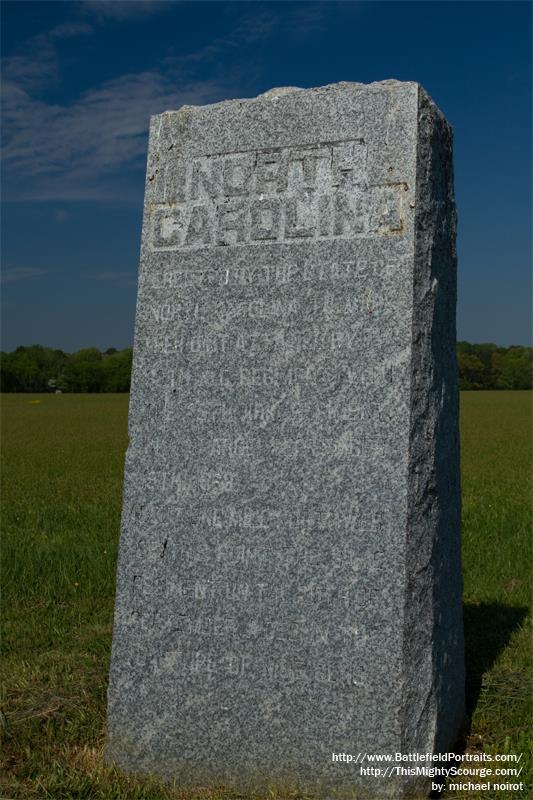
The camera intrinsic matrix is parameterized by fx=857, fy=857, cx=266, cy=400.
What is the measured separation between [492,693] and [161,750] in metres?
1.74

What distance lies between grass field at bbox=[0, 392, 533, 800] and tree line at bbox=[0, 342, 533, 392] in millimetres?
66167

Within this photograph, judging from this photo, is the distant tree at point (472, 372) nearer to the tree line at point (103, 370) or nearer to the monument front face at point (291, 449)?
the tree line at point (103, 370)

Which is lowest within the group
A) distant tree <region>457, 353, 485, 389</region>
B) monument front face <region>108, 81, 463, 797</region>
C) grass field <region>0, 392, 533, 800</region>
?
grass field <region>0, 392, 533, 800</region>

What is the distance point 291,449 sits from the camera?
3379mm

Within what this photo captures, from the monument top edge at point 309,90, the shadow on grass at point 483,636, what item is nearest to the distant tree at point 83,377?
the shadow on grass at point 483,636

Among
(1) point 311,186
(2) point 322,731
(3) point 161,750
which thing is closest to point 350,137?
(1) point 311,186

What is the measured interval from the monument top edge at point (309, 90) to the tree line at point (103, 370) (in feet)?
236

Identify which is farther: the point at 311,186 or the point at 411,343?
the point at 311,186

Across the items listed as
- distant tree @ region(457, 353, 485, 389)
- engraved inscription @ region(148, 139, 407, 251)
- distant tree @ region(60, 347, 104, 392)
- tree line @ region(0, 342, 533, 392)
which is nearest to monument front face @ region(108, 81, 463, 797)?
engraved inscription @ region(148, 139, 407, 251)

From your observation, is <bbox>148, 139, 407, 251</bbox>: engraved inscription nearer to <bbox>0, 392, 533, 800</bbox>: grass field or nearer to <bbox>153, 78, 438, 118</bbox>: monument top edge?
<bbox>153, 78, 438, 118</bbox>: monument top edge

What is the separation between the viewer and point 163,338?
11.9ft

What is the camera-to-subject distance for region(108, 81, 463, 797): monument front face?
3.26m

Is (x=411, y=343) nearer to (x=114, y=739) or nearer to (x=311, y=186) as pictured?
(x=311, y=186)

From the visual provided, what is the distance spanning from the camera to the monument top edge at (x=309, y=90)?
132 inches
